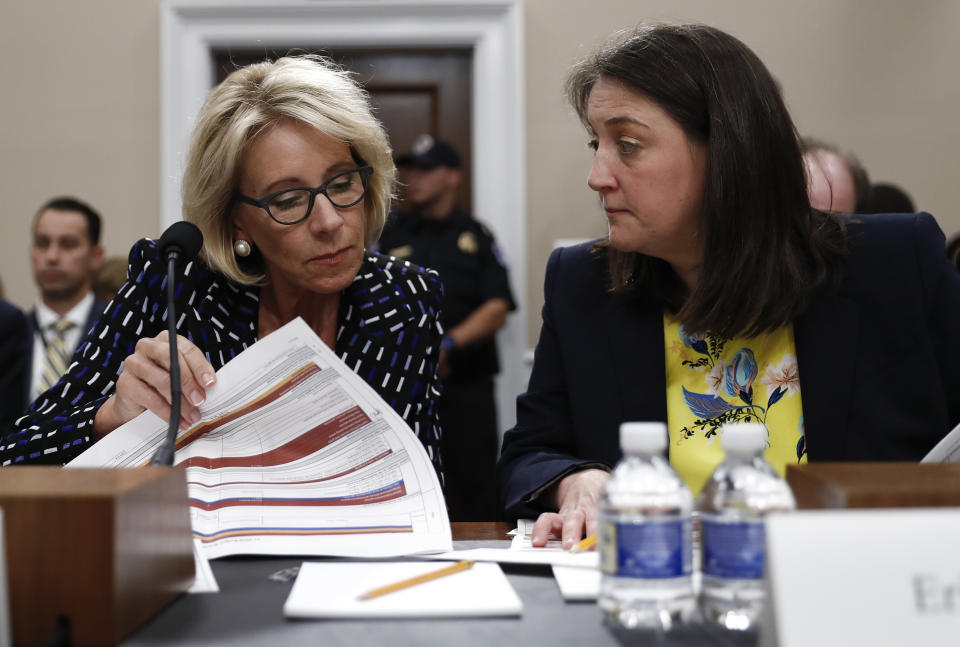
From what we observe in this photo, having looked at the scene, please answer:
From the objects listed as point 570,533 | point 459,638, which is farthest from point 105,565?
point 570,533

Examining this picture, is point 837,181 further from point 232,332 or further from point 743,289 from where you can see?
point 232,332

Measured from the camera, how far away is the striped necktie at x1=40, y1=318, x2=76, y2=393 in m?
3.16

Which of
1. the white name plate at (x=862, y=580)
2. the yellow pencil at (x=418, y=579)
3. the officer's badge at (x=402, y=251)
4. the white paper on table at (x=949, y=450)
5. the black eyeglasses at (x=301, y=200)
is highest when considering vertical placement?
the officer's badge at (x=402, y=251)

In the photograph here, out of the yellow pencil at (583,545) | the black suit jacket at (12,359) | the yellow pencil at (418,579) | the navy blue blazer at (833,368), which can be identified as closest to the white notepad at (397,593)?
the yellow pencil at (418,579)

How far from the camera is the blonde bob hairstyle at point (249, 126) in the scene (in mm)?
1407

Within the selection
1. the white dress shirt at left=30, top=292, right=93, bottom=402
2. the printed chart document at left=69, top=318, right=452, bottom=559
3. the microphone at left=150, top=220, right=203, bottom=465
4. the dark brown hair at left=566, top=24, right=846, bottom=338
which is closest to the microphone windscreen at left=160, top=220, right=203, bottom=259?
the microphone at left=150, top=220, right=203, bottom=465

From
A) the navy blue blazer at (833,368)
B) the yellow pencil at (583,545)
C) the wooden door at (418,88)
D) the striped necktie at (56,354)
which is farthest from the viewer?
the wooden door at (418,88)

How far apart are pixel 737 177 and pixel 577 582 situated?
0.66 m

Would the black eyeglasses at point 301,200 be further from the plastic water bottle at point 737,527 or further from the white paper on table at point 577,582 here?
the plastic water bottle at point 737,527

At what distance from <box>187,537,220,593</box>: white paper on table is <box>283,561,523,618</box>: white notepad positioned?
0.26 ft

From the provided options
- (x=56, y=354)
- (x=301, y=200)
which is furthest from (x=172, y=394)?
(x=56, y=354)

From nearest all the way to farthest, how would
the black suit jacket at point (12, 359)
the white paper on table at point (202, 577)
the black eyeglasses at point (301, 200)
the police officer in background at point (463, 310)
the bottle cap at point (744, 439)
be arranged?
Answer: 1. the bottle cap at point (744, 439)
2. the white paper on table at point (202, 577)
3. the black eyeglasses at point (301, 200)
4. the black suit jacket at point (12, 359)
5. the police officer in background at point (463, 310)

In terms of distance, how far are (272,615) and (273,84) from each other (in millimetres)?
891

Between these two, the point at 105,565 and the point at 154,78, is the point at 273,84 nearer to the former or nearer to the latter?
the point at 105,565
